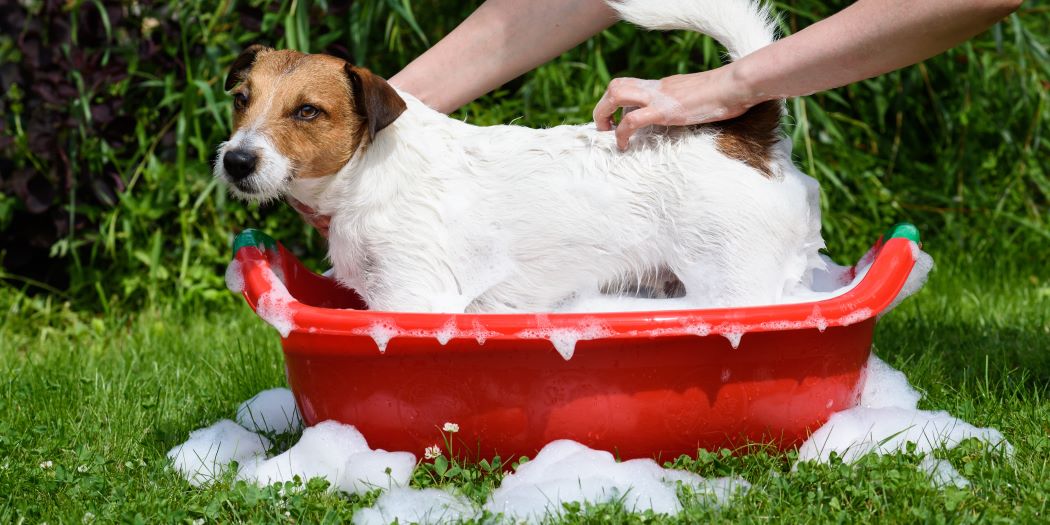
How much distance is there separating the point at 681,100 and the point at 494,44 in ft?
2.49

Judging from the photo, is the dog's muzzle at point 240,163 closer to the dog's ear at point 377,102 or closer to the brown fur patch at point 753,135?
the dog's ear at point 377,102

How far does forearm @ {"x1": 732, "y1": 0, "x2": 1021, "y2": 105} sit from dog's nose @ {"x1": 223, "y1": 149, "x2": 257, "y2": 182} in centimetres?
116

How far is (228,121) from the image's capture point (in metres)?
4.41

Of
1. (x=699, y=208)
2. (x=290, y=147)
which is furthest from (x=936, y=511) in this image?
(x=290, y=147)

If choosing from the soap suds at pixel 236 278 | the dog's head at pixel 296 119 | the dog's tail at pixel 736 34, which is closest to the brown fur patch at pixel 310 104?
the dog's head at pixel 296 119

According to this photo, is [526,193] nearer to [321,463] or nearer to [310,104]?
[310,104]

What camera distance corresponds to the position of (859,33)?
95.1 inches

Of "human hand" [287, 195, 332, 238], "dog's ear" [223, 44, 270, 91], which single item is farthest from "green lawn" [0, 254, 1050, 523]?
"dog's ear" [223, 44, 270, 91]

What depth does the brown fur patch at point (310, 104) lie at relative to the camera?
8.23 feet

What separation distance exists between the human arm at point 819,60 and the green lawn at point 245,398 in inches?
32.5

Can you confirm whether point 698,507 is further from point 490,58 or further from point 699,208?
point 490,58

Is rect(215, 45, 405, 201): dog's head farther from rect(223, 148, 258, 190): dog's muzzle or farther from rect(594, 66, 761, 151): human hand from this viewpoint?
rect(594, 66, 761, 151): human hand

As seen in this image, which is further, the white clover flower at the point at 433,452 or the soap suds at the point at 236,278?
the soap suds at the point at 236,278

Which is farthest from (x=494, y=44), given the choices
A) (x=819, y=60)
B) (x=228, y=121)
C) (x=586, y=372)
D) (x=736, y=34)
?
(x=228, y=121)
